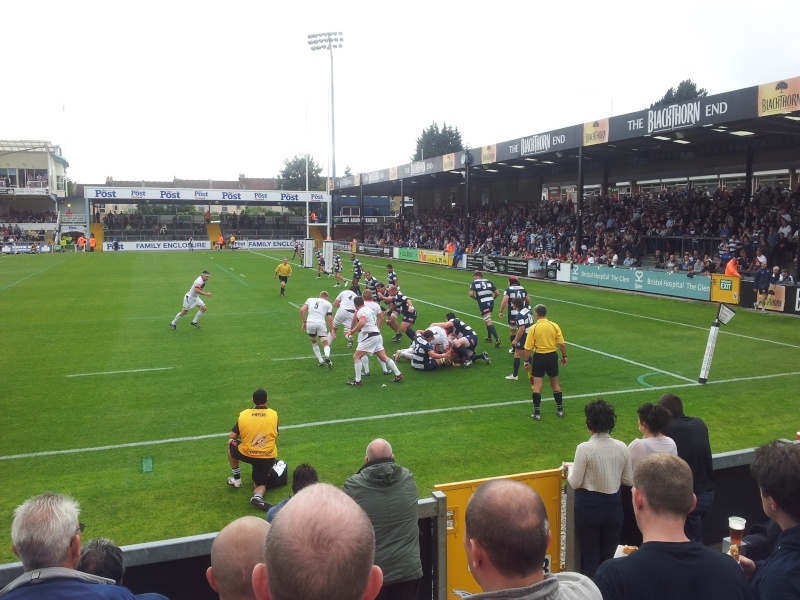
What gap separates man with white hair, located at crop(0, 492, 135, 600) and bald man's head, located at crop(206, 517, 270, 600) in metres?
0.48

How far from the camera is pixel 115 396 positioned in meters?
12.7

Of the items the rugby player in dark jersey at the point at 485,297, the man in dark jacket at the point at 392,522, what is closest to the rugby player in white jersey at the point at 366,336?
the rugby player in dark jersey at the point at 485,297

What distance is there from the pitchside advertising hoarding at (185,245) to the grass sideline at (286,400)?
4754 cm

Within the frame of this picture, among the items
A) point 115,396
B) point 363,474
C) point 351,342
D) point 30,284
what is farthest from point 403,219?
point 363,474

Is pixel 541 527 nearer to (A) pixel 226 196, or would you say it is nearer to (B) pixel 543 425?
(B) pixel 543 425

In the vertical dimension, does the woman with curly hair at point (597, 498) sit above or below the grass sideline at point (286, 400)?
above

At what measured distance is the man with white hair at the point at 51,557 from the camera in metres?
2.71

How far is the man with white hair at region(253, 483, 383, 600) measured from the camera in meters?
1.90

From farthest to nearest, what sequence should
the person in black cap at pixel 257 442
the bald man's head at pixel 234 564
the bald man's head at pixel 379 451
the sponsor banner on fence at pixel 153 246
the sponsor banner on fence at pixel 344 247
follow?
the sponsor banner on fence at pixel 153 246, the sponsor banner on fence at pixel 344 247, the person in black cap at pixel 257 442, the bald man's head at pixel 379 451, the bald man's head at pixel 234 564

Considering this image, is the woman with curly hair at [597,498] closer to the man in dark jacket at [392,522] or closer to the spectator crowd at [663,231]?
the man in dark jacket at [392,522]

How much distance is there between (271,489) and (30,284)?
3026cm

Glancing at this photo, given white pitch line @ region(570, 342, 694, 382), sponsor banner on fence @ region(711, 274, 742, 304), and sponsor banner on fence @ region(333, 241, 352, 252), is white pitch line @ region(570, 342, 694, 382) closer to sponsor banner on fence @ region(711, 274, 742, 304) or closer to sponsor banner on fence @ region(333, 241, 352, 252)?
sponsor banner on fence @ region(711, 274, 742, 304)

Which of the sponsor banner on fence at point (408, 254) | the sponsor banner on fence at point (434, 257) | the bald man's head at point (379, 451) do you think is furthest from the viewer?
the sponsor banner on fence at point (408, 254)

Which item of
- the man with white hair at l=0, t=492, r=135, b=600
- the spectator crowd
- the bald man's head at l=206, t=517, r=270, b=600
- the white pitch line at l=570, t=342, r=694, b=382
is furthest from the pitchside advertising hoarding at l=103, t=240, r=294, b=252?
the bald man's head at l=206, t=517, r=270, b=600
